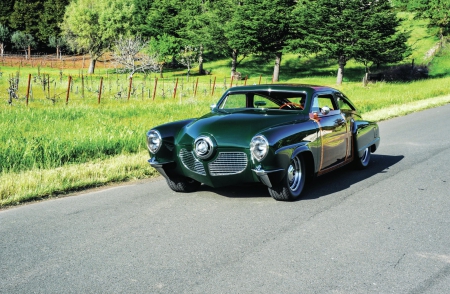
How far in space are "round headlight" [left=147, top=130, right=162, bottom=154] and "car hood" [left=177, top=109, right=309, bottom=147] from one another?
314 millimetres

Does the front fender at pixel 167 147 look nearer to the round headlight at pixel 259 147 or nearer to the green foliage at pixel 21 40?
the round headlight at pixel 259 147

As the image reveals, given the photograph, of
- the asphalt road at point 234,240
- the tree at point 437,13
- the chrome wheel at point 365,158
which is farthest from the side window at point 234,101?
the tree at point 437,13

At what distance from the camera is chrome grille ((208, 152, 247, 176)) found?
596 centimetres

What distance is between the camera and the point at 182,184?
268 inches

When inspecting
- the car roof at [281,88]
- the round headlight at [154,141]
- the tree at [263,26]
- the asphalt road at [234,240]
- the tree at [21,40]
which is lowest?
the asphalt road at [234,240]

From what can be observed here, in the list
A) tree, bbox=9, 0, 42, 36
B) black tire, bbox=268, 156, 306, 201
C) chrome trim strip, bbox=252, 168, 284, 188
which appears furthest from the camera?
tree, bbox=9, 0, 42, 36

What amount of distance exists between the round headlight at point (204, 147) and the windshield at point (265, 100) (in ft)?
4.76

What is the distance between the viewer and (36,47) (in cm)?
9306

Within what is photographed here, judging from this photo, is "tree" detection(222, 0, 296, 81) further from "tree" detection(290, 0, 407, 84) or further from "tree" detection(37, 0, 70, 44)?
"tree" detection(37, 0, 70, 44)

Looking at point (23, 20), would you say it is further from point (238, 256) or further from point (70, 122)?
point (238, 256)

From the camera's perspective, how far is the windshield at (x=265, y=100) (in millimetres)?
7180

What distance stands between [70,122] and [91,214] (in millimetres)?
9494

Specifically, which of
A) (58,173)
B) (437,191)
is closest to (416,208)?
(437,191)

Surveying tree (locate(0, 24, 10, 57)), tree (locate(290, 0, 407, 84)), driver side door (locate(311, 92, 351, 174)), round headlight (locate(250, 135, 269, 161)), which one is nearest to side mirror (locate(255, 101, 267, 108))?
driver side door (locate(311, 92, 351, 174))
